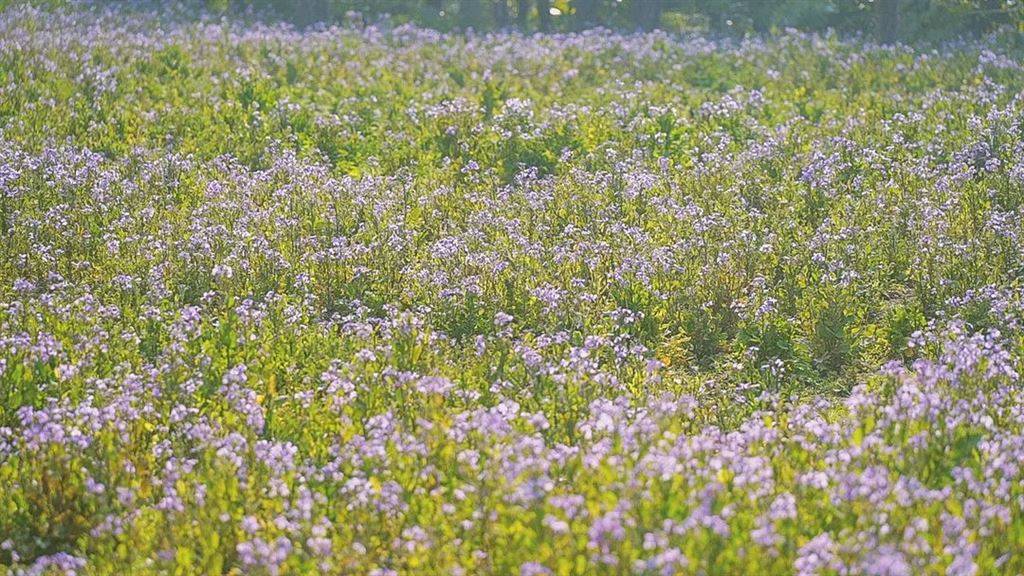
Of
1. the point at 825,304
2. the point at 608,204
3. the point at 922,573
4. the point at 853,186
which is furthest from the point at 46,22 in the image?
the point at 922,573

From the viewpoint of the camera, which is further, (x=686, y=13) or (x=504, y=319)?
(x=686, y=13)

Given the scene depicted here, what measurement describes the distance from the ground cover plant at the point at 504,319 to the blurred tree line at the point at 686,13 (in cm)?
463

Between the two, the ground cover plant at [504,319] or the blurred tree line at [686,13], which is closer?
the ground cover plant at [504,319]

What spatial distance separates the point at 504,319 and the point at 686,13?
20.0 metres

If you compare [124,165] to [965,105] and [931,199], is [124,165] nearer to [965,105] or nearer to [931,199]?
[931,199]

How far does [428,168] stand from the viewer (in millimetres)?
11562

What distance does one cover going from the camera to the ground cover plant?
4.75m

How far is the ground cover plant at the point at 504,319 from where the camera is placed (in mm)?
4750

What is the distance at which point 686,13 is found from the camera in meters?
25.5

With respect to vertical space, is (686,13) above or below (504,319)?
above

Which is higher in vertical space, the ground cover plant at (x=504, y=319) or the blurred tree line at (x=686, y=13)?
the blurred tree line at (x=686, y=13)

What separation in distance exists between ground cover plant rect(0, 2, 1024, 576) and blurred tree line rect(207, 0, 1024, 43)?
4.63m

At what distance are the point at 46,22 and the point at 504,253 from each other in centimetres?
1140

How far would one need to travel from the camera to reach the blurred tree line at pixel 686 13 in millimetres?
19438
